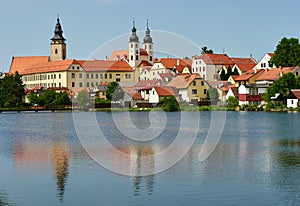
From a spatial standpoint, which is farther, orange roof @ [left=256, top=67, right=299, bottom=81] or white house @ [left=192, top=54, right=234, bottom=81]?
white house @ [left=192, top=54, right=234, bottom=81]

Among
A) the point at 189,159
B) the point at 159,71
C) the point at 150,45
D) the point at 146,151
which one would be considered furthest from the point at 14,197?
the point at 150,45

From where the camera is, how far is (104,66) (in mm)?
72562

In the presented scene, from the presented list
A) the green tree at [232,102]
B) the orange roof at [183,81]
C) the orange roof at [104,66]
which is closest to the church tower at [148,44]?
the orange roof at [104,66]

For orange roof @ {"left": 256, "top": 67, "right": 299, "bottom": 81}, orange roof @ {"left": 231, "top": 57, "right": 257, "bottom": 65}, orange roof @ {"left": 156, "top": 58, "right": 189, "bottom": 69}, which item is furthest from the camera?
orange roof @ {"left": 156, "top": 58, "right": 189, "bottom": 69}

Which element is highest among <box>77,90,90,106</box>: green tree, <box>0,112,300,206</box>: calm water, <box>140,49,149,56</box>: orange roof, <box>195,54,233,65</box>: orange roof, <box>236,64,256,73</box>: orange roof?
<box>140,49,149,56</box>: orange roof

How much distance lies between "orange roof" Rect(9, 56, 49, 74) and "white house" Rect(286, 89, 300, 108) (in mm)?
44855

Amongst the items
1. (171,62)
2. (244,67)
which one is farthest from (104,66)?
(244,67)

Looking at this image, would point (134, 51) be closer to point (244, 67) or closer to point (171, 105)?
point (244, 67)

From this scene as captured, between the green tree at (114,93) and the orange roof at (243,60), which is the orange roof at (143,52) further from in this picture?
the green tree at (114,93)

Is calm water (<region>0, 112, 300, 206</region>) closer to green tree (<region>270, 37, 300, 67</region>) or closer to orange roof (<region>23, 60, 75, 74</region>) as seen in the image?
green tree (<region>270, 37, 300, 67</region>)

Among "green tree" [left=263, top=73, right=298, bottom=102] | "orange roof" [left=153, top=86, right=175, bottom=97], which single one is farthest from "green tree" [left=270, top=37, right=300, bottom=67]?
"orange roof" [left=153, top=86, right=175, bottom=97]

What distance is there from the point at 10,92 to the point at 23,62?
26.1 m

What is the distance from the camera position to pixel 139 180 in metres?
11.3

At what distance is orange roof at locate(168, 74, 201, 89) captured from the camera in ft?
169
